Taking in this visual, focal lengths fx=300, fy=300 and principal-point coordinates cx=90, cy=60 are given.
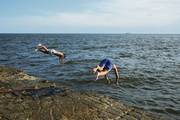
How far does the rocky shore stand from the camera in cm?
1036

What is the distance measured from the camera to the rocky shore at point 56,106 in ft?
34.0

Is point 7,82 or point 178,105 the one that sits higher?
point 7,82

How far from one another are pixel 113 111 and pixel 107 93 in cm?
597

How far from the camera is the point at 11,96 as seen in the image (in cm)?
1207

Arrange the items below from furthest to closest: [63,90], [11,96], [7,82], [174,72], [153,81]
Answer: [174,72] < [153,81] < [7,82] < [63,90] < [11,96]

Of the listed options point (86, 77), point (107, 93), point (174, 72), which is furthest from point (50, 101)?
point (174, 72)

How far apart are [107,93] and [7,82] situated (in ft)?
18.6

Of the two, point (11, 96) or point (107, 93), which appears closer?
point (11, 96)

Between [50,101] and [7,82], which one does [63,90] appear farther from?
[7,82]

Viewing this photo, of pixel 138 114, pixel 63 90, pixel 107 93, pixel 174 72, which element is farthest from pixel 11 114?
pixel 174 72

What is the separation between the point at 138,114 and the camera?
1156 cm

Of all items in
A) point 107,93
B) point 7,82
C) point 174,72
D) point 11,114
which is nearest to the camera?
point 11,114

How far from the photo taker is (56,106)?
1103 centimetres

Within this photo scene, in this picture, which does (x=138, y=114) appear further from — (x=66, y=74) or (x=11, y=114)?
(x=66, y=74)
